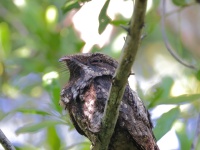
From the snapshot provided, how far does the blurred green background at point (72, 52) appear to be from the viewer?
347 centimetres

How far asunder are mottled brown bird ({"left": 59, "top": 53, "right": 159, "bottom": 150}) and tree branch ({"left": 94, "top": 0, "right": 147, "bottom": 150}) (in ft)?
0.20

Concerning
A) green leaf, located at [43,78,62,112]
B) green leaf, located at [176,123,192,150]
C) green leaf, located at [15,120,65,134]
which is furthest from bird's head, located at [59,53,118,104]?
green leaf, located at [176,123,192,150]

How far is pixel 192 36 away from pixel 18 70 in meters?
1.82

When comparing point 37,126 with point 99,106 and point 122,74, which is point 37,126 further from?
point 122,74

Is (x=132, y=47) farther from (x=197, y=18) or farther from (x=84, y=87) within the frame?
(x=197, y=18)

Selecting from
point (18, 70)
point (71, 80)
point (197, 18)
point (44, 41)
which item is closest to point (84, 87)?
point (71, 80)

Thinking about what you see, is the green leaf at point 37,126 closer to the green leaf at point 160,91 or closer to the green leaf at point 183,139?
the green leaf at point 160,91

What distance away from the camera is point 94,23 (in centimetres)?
397

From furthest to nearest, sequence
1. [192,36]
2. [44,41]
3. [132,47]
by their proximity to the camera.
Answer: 1. [192,36]
2. [44,41]
3. [132,47]

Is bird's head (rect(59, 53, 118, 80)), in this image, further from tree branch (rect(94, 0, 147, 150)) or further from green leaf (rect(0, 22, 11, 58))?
green leaf (rect(0, 22, 11, 58))

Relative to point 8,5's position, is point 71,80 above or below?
below

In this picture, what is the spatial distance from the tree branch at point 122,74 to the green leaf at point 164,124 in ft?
2.06

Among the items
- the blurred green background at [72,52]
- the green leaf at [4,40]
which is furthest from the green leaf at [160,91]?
the green leaf at [4,40]

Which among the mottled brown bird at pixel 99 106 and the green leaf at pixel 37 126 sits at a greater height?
the green leaf at pixel 37 126
